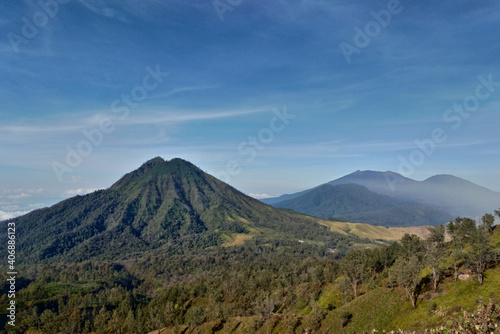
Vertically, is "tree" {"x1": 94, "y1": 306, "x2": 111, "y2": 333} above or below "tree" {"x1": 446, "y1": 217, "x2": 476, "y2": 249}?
below

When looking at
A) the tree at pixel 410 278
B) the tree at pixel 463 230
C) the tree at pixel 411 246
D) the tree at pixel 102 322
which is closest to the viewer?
the tree at pixel 410 278

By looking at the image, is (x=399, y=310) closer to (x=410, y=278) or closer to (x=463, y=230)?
(x=410, y=278)

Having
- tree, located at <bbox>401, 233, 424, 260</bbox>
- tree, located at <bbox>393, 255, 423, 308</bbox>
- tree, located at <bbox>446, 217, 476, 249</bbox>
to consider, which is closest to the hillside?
tree, located at <bbox>393, 255, 423, 308</bbox>

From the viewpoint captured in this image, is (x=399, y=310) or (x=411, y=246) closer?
(x=399, y=310)

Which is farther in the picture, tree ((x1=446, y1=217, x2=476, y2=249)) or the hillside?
tree ((x1=446, y1=217, x2=476, y2=249))

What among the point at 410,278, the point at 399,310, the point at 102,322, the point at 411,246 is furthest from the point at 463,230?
the point at 102,322

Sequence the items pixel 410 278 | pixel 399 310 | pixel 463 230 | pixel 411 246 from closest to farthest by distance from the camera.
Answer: pixel 399 310 → pixel 410 278 → pixel 463 230 → pixel 411 246

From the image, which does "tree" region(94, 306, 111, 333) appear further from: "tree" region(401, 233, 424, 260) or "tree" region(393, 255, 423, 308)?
"tree" region(401, 233, 424, 260)

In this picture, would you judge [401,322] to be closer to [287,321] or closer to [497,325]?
[287,321]

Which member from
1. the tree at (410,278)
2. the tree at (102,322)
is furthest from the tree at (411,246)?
the tree at (102,322)

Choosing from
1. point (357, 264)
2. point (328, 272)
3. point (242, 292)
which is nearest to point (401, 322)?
Answer: point (357, 264)

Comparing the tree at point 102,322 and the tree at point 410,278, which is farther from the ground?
the tree at point 410,278

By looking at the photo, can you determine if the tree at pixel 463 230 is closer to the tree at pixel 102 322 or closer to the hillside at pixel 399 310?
the hillside at pixel 399 310
